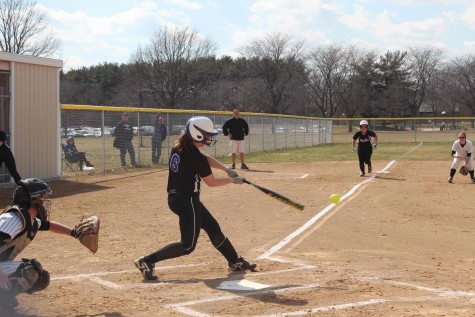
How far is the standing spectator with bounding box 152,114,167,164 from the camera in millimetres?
23062

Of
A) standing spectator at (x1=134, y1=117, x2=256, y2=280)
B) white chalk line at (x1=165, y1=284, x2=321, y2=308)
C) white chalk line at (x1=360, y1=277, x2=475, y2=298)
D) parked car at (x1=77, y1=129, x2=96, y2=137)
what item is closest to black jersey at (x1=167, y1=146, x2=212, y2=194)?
standing spectator at (x1=134, y1=117, x2=256, y2=280)

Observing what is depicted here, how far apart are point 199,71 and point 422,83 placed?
31691mm

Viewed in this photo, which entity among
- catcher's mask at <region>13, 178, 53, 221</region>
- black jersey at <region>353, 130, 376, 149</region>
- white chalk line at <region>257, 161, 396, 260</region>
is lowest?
white chalk line at <region>257, 161, 396, 260</region>

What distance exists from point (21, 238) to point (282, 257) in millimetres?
3343

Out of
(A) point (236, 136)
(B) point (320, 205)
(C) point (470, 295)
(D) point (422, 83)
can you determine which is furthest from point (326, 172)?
(D) point (422, 83)

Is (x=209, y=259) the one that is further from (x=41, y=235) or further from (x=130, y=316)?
(x=41, y=235)

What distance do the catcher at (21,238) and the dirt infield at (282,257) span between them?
0.33 m

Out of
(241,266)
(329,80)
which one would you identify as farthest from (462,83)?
(241,266)

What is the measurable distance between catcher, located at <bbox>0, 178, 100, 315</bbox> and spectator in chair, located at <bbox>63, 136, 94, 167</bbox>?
14349mm

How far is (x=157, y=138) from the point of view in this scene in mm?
23266

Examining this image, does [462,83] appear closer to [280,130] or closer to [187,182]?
[280,130]

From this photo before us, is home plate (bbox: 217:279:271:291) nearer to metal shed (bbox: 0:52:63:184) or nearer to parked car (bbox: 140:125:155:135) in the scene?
metal shed (bbox: 0:52:63:184)

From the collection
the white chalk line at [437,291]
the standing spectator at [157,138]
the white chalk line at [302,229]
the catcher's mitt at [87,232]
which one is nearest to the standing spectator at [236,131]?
the standing spectator at [157,138]

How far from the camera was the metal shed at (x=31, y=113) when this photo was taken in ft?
50.9
